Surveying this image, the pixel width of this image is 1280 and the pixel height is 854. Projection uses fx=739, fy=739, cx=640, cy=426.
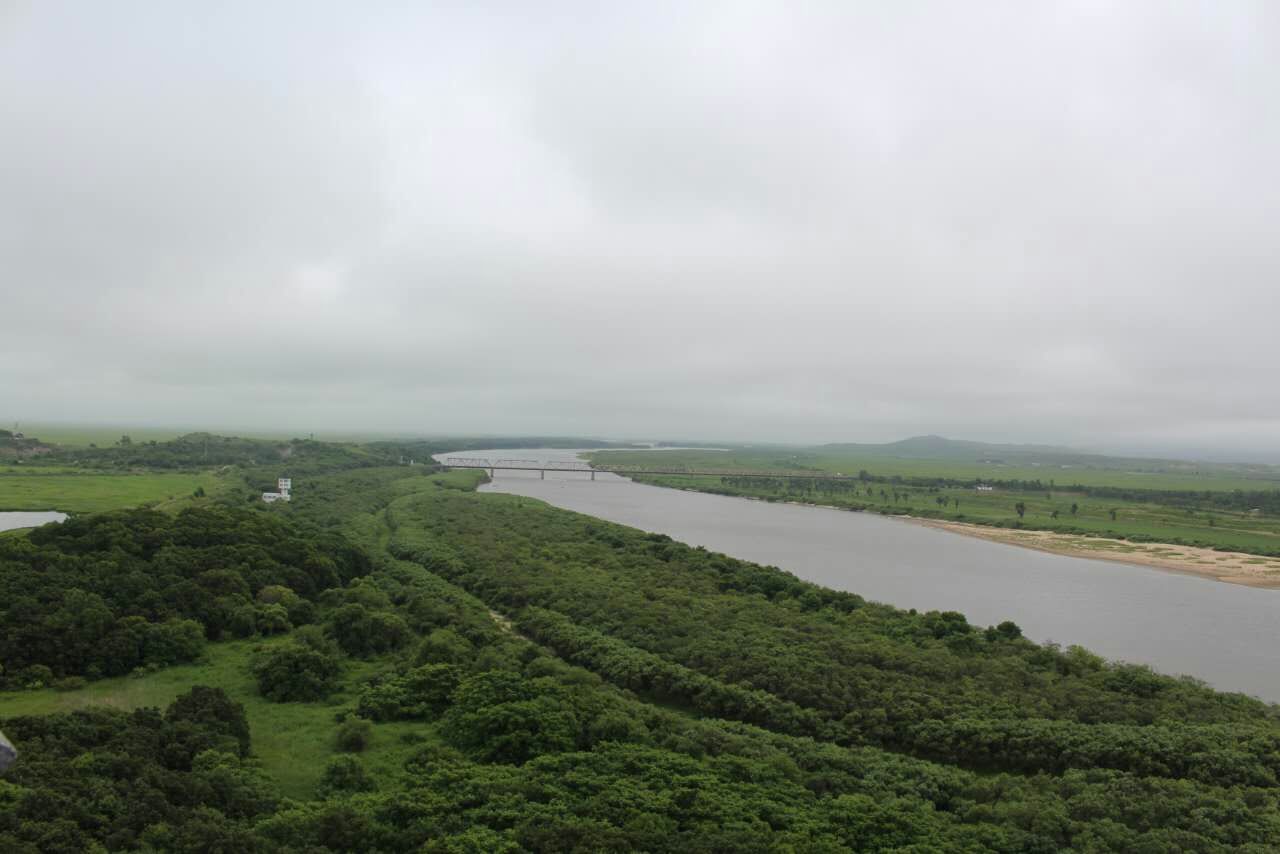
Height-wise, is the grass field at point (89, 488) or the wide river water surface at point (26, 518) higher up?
the grass field at point (89, 488)

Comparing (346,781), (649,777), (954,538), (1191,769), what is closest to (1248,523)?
(954,538)

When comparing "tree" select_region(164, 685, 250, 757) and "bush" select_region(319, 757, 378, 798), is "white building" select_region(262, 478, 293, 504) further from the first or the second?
"bush" select_region(319, 757, 378, 798)

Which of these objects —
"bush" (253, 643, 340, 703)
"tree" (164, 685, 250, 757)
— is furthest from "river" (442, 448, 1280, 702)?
"tree" (164, 685, 250, 757)

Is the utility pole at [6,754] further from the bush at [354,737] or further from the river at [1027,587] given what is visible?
the river at [1027,587]

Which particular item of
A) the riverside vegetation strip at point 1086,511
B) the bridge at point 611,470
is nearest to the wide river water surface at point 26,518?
the bridge at point 611,470

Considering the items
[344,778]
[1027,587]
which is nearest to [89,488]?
[344,778]

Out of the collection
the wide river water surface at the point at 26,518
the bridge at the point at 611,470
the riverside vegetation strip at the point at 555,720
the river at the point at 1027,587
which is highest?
the bridge at the point at 611,470
